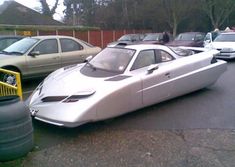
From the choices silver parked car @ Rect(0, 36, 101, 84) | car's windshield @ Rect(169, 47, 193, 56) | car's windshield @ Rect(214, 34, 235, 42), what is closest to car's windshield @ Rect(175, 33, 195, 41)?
car's windshield @ Rect(214, 34, 235, 42)

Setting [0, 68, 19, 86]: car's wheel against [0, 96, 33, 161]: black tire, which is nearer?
[0, 96, 33, 161]: black tire

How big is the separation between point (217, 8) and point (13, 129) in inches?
1435

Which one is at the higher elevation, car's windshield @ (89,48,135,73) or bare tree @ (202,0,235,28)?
bare tree @ (202,0,235,28)

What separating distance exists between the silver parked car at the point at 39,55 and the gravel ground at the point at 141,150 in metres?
3.76

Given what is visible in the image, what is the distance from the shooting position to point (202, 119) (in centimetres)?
526

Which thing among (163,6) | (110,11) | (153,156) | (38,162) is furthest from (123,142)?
(110,11)

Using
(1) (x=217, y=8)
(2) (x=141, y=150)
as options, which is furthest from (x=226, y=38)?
(1) (x=217, y=8)

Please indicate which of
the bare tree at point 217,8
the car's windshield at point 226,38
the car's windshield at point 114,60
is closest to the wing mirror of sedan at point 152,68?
the car's windshield at point 114,60

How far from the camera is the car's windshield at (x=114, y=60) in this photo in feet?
18.3

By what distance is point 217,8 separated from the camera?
3606 centimetres

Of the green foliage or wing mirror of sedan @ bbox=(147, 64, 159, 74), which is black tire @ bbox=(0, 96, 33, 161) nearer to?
wing mirror of sedan @ bbox=(147, 64, 159, 74)

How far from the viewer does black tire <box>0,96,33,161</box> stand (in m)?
3.66

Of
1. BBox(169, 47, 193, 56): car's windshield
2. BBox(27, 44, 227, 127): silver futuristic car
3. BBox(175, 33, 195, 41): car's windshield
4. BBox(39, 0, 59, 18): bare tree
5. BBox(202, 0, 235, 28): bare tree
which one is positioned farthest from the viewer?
BBox(39, 0, 59, 18): bare tree

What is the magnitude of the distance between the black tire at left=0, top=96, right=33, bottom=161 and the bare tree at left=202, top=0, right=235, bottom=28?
3500 centimetres
